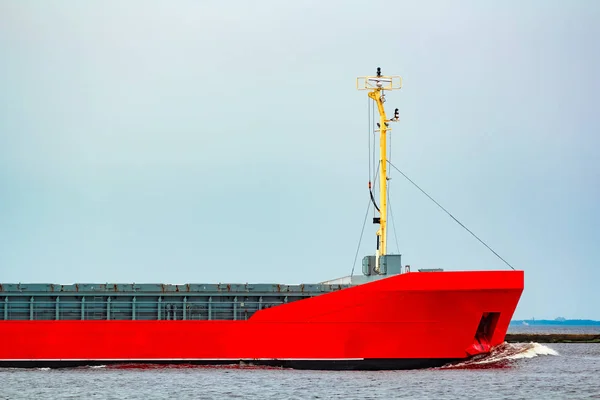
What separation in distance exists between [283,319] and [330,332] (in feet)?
5.38

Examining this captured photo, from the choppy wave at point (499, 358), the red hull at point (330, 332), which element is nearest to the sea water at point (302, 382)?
the choppy wave at point (499, 358)

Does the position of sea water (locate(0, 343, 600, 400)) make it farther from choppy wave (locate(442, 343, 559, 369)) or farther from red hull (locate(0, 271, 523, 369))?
red hull (locate(0, 271, 523, 369))

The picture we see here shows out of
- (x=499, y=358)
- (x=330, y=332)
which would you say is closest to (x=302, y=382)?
(x=330, y=332)

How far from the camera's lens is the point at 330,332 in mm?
34188

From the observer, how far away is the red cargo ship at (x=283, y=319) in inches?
1324

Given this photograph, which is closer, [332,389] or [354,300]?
[332,389]

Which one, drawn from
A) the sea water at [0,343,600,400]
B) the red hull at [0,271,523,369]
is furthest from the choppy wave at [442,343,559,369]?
the red hull at [0,271,523,369]

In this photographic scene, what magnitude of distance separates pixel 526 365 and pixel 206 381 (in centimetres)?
1297

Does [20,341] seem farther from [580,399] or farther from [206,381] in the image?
[580,399]

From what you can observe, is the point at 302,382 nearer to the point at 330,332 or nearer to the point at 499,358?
the point at 330,332

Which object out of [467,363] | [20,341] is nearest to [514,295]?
[467,363]

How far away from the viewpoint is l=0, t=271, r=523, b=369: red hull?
110ft

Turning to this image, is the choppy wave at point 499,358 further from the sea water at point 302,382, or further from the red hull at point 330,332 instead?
the red hull at point 330,332

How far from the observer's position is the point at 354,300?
3375cm
